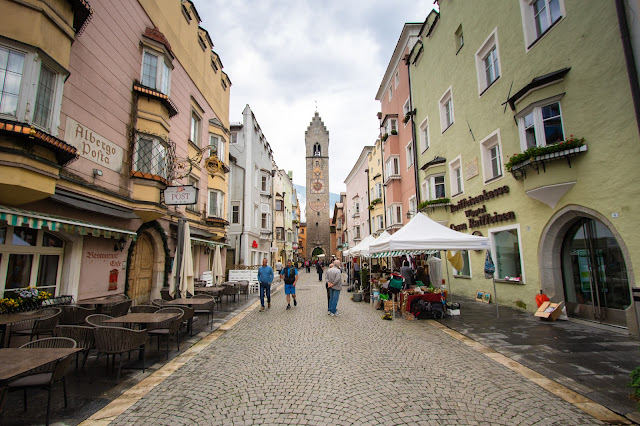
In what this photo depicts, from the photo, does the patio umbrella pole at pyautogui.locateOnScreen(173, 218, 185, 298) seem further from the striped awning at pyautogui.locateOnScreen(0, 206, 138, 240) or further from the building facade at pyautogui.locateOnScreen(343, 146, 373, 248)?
the building facade at pyautogui.locateOnScreen(343, 146, 373, 248)

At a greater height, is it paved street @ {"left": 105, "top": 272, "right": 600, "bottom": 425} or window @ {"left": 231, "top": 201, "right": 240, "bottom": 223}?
window @ {"left": 231, "top": 201, "right": 240, "bottom": 223}

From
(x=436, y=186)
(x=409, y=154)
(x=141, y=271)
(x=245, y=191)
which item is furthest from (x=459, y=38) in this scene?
(x=245, y=191)

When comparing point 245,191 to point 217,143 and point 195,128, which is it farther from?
point 195,128

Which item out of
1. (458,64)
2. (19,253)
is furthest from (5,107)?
(458,64)

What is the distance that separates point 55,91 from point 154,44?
5.36 meters

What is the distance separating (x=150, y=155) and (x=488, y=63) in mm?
13258

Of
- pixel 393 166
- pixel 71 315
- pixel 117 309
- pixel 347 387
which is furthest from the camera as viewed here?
pixel 393 166

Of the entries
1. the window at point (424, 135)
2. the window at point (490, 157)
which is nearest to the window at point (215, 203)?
the window at point (424, 135)

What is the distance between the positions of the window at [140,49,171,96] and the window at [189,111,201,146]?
4.45 meters

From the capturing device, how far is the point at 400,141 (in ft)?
78.0

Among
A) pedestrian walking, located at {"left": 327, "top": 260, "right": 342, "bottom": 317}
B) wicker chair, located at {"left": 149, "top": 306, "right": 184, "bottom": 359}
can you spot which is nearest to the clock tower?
pedestrian walking, located at {"left": 327, "top": 260, "right": 342, "bottom": 317}

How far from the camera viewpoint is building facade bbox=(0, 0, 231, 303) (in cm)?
602

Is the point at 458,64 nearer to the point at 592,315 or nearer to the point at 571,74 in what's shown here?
the point at 571,74

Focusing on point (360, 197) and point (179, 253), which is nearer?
point (179, 253)
